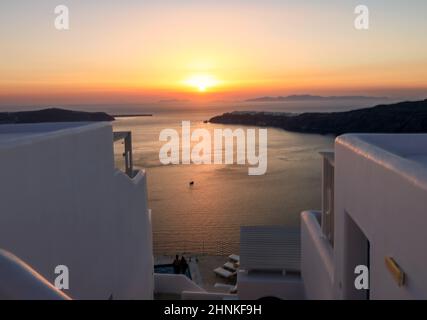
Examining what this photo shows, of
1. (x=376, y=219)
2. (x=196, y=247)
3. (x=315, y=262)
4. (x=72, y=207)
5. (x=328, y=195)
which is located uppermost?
(x=376, y=219)

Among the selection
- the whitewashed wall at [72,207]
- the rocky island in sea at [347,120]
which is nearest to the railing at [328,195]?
the whitewashed wall at [72,207]

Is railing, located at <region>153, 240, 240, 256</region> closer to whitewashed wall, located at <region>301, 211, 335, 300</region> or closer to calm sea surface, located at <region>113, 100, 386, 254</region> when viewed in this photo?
calm sea surface, located at <region>113, 100, 386, 254</region>

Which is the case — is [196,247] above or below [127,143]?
below

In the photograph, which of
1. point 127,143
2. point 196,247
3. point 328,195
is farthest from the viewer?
point 196,247

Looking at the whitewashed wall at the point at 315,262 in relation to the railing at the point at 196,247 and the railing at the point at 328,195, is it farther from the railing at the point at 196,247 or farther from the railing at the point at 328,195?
the railing at the point at 196,247

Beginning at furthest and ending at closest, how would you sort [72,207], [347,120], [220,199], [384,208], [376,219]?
[347,120]
[220,199]
[72,207]
[376,219]
[384,208]

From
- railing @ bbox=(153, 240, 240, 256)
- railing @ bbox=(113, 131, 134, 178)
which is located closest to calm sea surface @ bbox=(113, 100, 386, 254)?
railing @ bbox=(153, 240, 240, 256)

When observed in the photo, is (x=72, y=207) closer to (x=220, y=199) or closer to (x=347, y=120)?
(x=220, y=199)

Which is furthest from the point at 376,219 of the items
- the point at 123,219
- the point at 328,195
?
the point at 123,219
